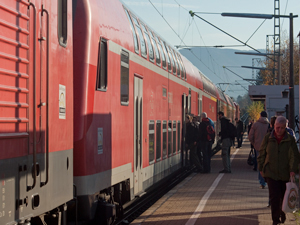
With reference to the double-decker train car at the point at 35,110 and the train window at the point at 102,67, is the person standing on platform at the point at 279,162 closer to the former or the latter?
the train window at the point at 102,67

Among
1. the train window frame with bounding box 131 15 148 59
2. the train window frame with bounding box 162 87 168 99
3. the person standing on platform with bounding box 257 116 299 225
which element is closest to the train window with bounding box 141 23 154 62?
the train window frame with bounding box 131 15 148 59

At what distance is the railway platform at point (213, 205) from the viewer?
9.21 meters

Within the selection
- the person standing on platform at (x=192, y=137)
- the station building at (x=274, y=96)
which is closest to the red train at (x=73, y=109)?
the person standing on platform at (x=192, y=137)

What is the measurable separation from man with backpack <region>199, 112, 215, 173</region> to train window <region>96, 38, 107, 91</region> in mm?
9515

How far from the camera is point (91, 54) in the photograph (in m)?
7.06

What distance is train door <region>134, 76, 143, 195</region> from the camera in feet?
32.9

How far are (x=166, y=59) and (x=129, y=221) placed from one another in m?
5.56

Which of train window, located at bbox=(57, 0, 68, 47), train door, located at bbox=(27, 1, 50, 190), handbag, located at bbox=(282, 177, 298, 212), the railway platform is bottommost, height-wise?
the railway platform

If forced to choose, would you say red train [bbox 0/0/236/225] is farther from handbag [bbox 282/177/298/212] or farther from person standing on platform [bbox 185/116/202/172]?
person standing on platform [bbox 185/116/202/172]

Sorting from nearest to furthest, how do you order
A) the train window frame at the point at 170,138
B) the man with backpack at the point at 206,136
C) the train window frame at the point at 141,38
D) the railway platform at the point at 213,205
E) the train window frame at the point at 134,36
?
the railway platform at the point at 213,205 → the train window frame at the point at 134,36 → the train window frame at the point at 141,38 → the train window frame at the point at 170,138 → the man with backpack at the point at 206,136

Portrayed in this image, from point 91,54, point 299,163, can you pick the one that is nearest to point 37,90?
point 91,54

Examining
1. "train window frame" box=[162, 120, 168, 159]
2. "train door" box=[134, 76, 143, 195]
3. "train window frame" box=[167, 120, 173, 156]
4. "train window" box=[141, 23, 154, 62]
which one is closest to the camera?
"train door" box=[134, 76, 143, 195]

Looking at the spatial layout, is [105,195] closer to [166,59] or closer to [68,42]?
[68,42]

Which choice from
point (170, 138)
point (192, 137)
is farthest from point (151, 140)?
point (192, 137)
